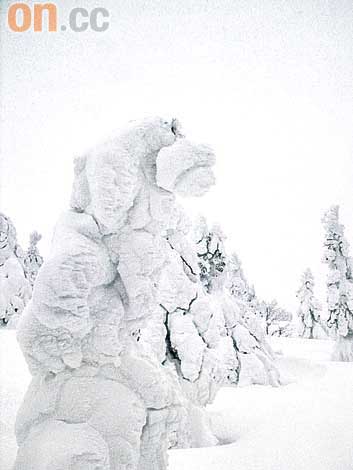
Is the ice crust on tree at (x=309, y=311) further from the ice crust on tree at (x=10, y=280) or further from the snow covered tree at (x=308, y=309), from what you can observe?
the ice crust on tree at (x=10, y=280)

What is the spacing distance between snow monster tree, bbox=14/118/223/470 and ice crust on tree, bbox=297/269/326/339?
12276mm

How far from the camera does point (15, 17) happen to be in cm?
281

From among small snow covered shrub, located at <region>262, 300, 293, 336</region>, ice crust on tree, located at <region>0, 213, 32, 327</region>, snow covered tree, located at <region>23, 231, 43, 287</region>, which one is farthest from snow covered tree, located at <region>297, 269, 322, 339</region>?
ice crust on tree, located at <region>0, 213, 32, 327</region>

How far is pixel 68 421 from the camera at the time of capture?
1726 mm

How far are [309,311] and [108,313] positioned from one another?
12724 millimetres

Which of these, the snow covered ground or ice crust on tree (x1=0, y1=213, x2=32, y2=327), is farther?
ice crust on tree (x1=0, y1=213, x2=32, y2=327)

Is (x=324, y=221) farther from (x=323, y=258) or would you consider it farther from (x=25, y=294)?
(x=25, y=294)

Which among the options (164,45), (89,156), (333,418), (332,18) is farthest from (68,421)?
(164,45)

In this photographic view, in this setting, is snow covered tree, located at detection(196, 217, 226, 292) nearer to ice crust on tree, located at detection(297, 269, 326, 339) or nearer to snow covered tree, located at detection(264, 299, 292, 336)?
ice crust on tree, located at detection(297, 269, 326, 339)

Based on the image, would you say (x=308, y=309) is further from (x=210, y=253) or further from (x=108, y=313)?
(x=108, y=313)

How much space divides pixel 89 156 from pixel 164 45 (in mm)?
5288

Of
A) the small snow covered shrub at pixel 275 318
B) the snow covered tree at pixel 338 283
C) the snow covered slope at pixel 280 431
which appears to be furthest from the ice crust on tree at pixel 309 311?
the snow covered slope at pixel 280 431

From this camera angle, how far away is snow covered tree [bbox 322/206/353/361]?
901 centimetres

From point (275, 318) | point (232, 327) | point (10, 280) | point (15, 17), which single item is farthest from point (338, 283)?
Answer: point (15, 17)
